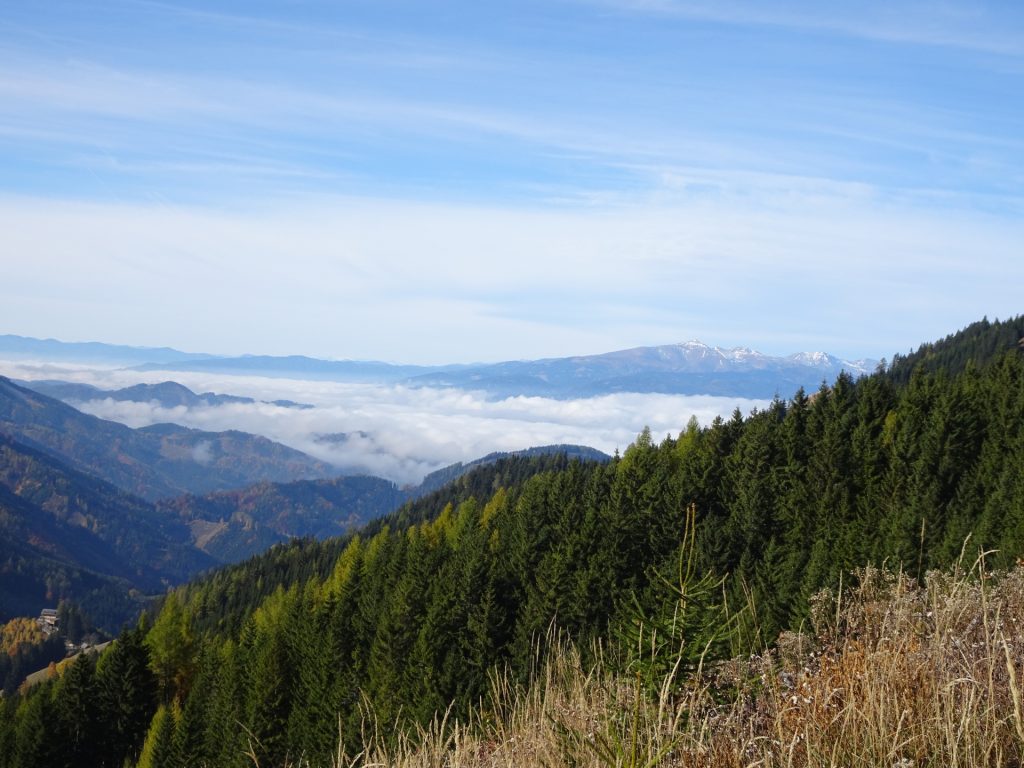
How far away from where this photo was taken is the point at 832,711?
4902 mm

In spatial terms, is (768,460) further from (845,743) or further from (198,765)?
(845,743)

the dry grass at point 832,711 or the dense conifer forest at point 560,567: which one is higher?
the dry grass at point 832,711

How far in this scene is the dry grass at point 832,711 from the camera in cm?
424

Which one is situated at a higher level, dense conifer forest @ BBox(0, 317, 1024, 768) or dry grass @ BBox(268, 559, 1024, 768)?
dry grass @ BBox(268, 559, 1024, 768)

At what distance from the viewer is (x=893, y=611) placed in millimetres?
6594

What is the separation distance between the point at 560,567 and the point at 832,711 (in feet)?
171

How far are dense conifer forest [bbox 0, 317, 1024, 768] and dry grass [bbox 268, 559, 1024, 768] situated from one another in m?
28.3

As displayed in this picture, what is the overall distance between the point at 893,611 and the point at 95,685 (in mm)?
68249

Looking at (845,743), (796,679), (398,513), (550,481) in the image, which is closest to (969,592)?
(796,679)

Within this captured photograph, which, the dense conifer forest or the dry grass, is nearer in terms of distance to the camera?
the dry grass

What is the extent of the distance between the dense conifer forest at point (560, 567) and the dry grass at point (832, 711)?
2831cm

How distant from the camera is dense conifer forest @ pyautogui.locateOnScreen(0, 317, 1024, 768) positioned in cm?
4716

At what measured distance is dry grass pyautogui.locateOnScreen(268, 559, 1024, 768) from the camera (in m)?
4.24

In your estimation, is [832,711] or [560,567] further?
[560,567]
